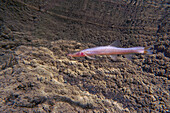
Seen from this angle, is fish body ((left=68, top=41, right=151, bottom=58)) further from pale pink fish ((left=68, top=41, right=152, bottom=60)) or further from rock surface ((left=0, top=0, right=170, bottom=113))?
rock surface ((left=0, top=0, right=170, bottom=113))

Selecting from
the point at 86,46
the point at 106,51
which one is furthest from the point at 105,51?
the point at 86,46

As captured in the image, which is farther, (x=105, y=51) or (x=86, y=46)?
(x=86, y=46)

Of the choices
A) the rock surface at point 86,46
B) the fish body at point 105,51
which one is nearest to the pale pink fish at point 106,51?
the fish body at point 105,51

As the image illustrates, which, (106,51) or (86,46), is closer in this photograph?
(106,51)

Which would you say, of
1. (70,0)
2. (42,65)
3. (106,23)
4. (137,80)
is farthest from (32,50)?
(137,80)

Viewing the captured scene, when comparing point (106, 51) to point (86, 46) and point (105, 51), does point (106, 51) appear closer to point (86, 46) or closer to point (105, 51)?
point (105, 51)

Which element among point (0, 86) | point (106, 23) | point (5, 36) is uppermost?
point (106, 23)

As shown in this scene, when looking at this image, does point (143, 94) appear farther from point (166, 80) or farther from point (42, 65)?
point (42, 65)

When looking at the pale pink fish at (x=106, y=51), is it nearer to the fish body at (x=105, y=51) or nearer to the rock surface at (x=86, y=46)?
the fish body at (x=105, y=51)

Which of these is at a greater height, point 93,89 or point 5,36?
point 5,36
